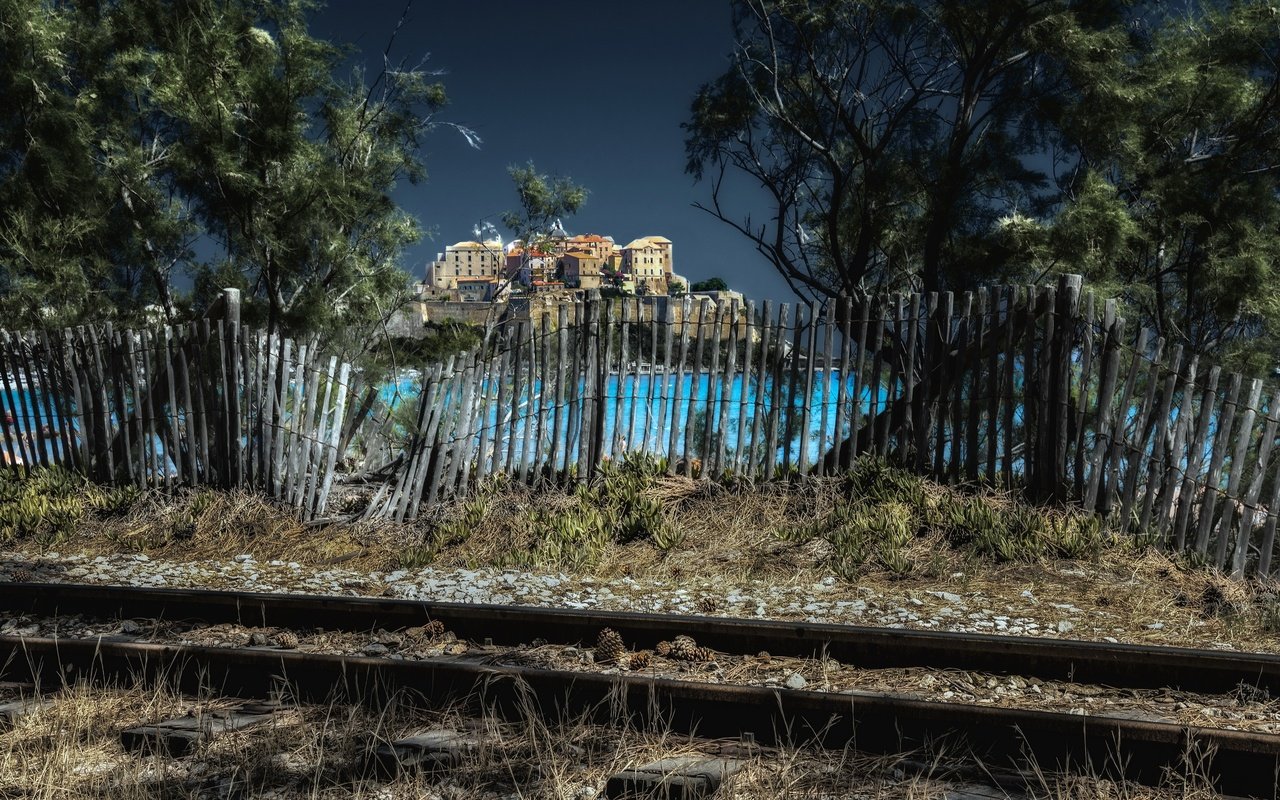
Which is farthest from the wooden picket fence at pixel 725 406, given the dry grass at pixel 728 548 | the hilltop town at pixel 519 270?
the hilltop town at pixel 519 270

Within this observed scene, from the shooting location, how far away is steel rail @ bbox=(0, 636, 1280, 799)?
3.13 metres

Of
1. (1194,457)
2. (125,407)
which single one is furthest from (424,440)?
(1194,457)

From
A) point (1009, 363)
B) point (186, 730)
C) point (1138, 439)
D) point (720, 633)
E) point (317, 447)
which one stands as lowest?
point (186, 730)

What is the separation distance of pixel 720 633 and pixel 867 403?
4.23m

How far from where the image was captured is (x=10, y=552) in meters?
8.25

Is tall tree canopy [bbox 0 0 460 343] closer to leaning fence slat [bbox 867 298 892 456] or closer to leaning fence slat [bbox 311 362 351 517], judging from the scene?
leaning fence slat [bbox 311 362 351 517]

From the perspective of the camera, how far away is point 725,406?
27.1 feet

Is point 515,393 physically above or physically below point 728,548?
above

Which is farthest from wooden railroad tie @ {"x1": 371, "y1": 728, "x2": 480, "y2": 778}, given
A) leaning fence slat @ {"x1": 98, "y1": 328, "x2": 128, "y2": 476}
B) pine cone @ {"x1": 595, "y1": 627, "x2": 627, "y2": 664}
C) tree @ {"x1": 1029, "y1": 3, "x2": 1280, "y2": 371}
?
tree @ {"x1": 1029, "y1": 3, "x2": 1280, "y2": 371}

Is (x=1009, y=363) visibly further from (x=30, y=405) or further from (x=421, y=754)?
(x=30, y=405)

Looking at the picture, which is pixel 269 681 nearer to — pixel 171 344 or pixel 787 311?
pixel 787 311

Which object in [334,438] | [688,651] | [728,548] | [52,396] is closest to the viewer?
[688,651]

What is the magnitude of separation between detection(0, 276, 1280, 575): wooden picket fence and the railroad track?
2936mm

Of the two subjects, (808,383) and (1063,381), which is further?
(808,383)
